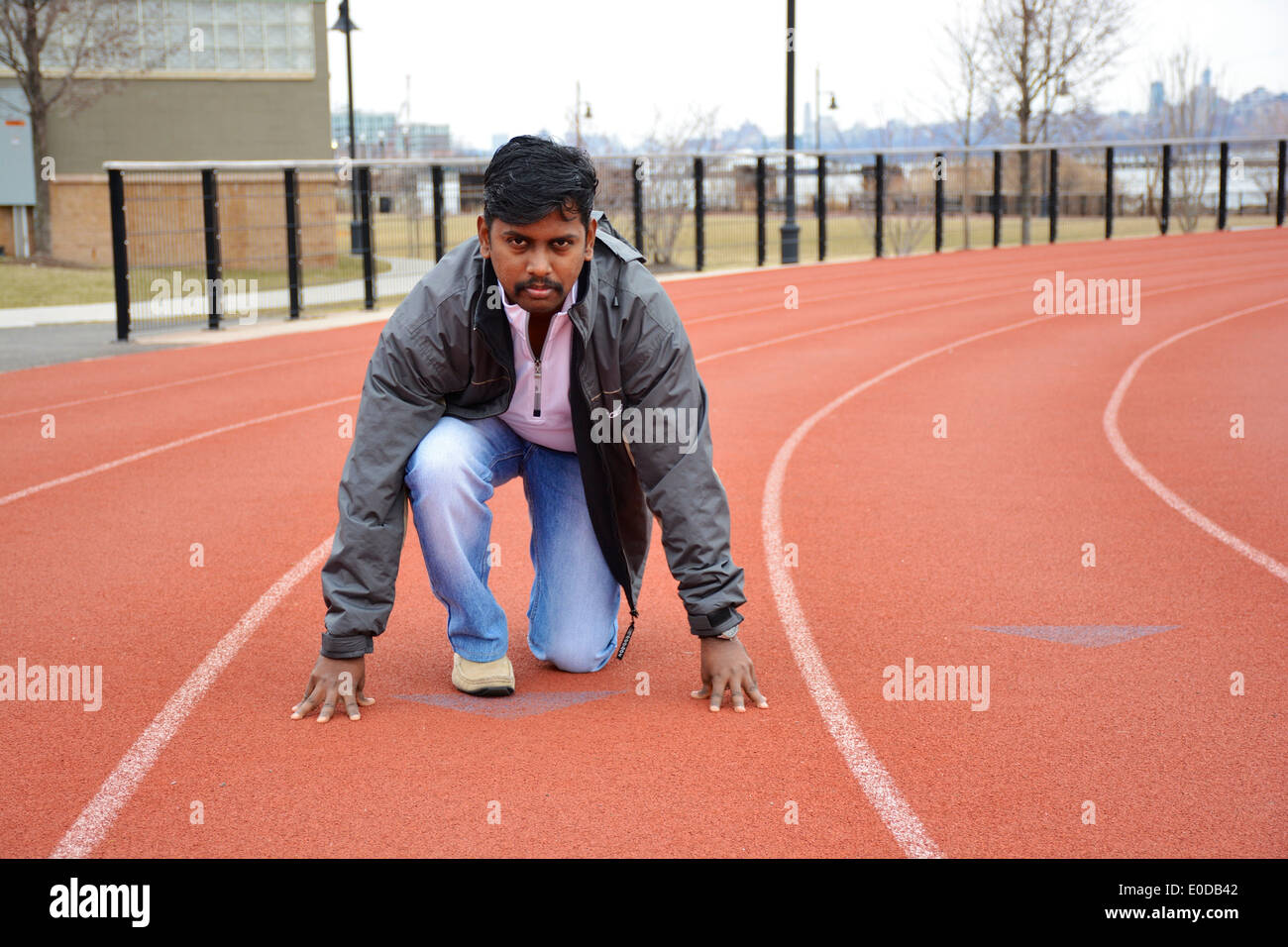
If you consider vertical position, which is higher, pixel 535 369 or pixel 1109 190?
pixel 1109 190

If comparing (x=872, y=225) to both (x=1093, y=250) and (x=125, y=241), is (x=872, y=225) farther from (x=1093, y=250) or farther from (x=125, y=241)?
(x=125, y=241)

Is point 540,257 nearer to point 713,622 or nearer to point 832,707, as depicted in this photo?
point 713,622

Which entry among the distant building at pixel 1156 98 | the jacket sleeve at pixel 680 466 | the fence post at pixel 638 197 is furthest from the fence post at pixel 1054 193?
the jacket sleeve at pixel 680 466

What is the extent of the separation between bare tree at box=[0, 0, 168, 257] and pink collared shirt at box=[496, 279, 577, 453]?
28.8m

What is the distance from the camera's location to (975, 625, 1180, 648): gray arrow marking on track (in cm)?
Answer: 540

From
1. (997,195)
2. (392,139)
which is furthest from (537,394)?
(392,139)

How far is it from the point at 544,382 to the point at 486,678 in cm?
101

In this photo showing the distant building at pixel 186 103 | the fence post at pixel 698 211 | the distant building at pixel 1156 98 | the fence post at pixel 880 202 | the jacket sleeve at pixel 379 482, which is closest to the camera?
the jacket sleeve at pixel 379 482

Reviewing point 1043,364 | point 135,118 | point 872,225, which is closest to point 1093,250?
point 872,225

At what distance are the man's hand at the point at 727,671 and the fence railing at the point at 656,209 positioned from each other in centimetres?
1146

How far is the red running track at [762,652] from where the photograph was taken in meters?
3.78

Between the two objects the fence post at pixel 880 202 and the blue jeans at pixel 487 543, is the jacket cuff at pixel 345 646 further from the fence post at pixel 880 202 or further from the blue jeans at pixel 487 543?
the fence post at pixel 880 202

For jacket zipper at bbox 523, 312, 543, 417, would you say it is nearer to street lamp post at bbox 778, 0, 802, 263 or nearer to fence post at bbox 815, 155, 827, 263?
street lamp post at bbox 778, 0, 802, 263

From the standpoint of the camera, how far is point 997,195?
30078mm
